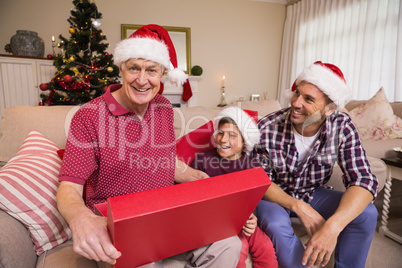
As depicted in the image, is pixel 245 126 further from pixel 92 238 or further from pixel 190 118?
pixel 92 238

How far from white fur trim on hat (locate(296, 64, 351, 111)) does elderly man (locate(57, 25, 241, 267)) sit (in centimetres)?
70

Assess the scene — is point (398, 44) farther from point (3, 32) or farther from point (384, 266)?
point (3, 32)

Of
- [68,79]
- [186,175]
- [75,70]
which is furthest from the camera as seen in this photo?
[75,70]

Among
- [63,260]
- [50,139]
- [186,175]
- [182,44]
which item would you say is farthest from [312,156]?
[182,44]

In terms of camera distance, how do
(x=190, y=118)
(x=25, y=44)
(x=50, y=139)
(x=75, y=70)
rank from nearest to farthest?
(x=50, y=139)
(x=190, y=118)
(x=75, y=70)
(x=25, y=44)

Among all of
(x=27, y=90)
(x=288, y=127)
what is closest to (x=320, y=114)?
(x=288, y=127)

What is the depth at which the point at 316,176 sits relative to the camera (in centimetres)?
124

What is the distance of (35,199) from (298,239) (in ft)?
3.45

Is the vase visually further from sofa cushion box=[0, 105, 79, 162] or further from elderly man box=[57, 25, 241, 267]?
elderly man box=[57, 25, 241, 267]

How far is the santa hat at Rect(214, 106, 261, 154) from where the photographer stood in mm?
1353

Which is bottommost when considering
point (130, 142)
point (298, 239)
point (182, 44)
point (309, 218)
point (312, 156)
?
point (298, 239)

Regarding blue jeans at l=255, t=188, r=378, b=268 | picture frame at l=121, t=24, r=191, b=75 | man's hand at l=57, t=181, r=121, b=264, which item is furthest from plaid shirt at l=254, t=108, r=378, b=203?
picture frame at l=121, t=24, r=191, b=75

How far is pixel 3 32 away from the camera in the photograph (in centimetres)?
364

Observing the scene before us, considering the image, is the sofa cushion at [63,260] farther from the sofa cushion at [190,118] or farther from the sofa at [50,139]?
the sofa cushion at [190,118]
